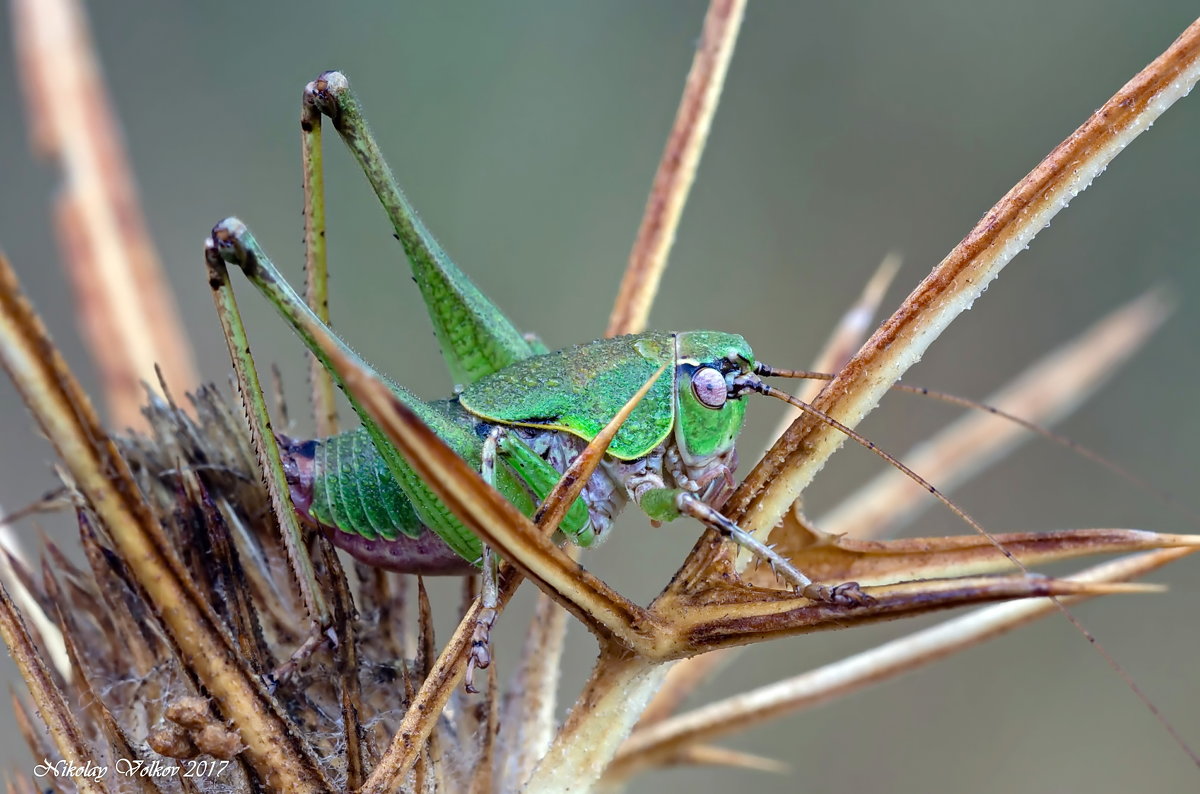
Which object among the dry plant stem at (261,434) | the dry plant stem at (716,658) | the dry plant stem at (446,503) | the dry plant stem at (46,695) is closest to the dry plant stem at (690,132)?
the dry plant stem at (716,658)

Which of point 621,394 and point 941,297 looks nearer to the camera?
point 941,297

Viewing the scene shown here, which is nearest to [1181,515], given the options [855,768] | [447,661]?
[855,768]

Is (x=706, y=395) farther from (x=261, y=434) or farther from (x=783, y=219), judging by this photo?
(x=783, y=219)

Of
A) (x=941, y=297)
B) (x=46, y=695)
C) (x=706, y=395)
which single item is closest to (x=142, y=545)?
(x=46, y=695)

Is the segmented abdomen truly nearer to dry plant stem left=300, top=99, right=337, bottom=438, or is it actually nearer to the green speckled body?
dry plant stem left=300, top=99, right=337, bottom=438

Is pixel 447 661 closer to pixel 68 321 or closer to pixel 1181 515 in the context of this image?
pixel 1181 515

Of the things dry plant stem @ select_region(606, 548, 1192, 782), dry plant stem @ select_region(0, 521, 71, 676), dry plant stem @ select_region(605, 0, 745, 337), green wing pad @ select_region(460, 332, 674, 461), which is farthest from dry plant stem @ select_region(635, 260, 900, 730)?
dry plant stem @ select_region(0, 521, 71, 676)
